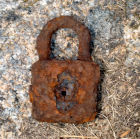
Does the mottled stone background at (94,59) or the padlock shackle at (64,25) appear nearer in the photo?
the padlock shackle at (64,25)

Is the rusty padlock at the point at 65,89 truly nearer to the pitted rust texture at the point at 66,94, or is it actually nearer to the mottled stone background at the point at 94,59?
the pitted rust texture at the point at 66,94

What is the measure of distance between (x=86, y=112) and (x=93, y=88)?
0.24m

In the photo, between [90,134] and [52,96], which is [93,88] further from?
[90,134]

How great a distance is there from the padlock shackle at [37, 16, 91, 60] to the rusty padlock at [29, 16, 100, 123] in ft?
0.07

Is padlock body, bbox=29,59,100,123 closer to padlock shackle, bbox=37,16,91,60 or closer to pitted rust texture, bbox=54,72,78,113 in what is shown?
pitted rust texture, bbox=54,72,78,113

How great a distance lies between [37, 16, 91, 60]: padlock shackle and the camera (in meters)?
2.32

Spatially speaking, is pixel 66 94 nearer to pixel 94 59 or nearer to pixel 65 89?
pixel 65 89

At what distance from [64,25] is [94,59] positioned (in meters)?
0.51

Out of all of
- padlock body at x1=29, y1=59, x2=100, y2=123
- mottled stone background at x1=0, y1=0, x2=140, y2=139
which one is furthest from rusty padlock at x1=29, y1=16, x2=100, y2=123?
mottled stone background at x1=0, y1=0, x2=140, y2=139

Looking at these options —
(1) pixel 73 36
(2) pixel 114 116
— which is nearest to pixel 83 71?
(1) pixel 73 36

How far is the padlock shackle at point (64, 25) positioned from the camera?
91.3 inches

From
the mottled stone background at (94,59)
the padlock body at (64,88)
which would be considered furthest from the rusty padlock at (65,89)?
the mottled stone background at (94,59)

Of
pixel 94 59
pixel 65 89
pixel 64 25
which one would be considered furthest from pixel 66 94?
pixel 64 25

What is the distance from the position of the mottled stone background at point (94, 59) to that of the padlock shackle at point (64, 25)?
247 mm
